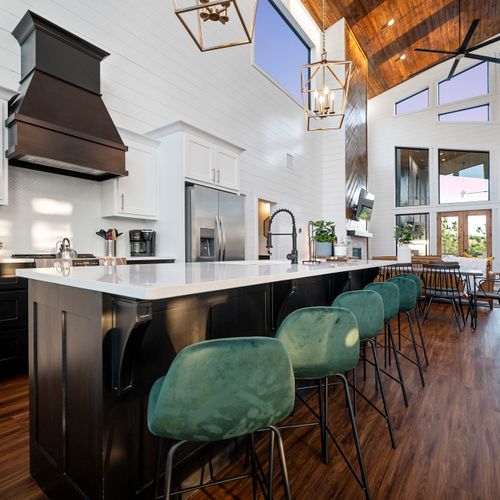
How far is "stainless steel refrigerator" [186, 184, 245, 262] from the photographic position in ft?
12.7

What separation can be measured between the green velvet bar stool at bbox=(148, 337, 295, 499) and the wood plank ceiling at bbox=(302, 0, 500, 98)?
871cm

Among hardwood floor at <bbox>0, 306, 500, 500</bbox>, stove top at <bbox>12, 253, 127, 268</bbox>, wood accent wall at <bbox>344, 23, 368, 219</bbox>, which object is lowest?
hardwood floor at <bbox>0, 306, 500, 500</bbox>

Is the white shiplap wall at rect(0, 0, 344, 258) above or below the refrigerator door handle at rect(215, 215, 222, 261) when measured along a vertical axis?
above

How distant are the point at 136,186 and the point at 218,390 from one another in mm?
3239

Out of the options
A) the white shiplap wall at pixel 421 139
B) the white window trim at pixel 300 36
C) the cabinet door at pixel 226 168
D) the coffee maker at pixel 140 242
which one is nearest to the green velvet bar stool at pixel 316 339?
the coffee maker at pixel 140 242

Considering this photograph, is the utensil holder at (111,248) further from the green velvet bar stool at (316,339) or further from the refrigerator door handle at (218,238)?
the green velvet bar stool at (316,339)

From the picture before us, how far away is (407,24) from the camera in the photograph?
8.27 meters

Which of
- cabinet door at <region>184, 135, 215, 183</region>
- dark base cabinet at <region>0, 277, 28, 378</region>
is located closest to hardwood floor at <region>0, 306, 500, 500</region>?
dark base cabinet at <region>0, 277, 28, 378</region>

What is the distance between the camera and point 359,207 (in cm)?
902

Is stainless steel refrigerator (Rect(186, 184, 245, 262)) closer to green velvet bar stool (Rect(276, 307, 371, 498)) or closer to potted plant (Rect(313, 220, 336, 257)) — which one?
potted plant (Rect(313, 220, 336, 257))

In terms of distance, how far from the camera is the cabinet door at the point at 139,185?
140 inches

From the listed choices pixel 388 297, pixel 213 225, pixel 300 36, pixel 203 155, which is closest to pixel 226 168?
pixel 203 155

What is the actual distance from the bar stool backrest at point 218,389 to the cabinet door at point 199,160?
126 inches

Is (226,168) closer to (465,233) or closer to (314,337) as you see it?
(314,337)
